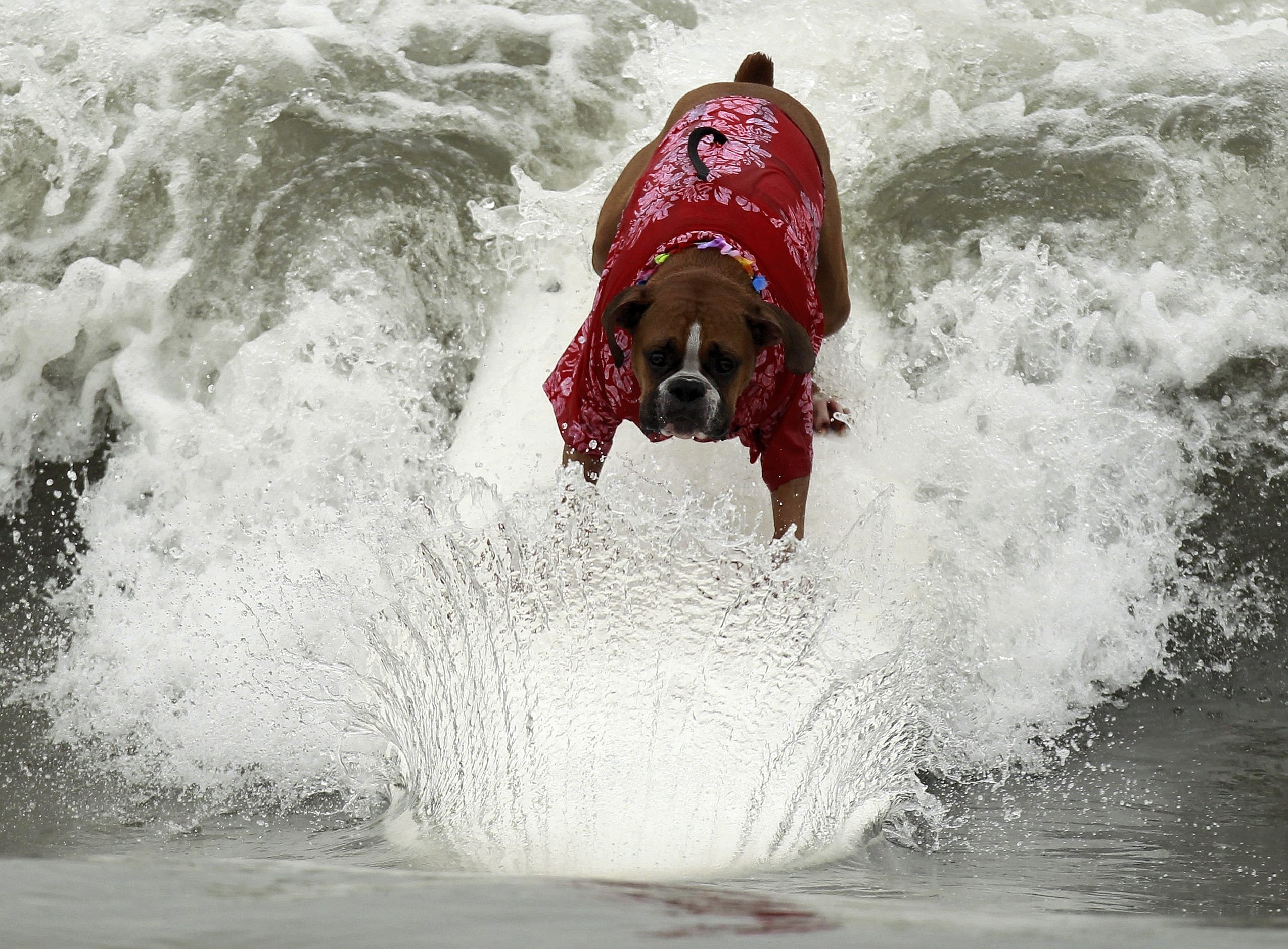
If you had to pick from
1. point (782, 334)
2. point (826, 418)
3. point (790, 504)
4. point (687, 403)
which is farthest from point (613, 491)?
point (826, 418)

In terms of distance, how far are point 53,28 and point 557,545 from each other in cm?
360

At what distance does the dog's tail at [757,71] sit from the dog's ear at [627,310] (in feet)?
4.10

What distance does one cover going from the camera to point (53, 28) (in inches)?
195

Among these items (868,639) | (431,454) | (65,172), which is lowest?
(868,639)

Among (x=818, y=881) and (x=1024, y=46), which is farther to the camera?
(x=1024, y=46)

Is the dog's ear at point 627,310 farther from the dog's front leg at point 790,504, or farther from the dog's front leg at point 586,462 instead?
the dog's front leg at point 790,504

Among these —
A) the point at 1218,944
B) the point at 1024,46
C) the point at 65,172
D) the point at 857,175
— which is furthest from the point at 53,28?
the point at 1218,944

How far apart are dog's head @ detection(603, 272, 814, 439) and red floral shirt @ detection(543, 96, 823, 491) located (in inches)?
3.7

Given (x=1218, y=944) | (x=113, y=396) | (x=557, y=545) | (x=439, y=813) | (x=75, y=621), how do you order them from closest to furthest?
(x=1218, y=944) → (x=439, y=813) → (x=557, y=545) → (x=75, y=621) → (x=113, y=396)

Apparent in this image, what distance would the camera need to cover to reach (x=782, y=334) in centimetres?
277

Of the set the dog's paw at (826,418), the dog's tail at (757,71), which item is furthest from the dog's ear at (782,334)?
the dog's tail at (757,71)

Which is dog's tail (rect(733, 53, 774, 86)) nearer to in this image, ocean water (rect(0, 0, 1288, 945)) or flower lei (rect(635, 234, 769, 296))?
ocean water (rect(0, 0, 1288, 945))

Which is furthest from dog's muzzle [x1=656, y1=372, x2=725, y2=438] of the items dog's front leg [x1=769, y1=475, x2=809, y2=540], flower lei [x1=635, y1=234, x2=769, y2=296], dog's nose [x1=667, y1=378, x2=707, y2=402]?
dog's front leg [x1=769, y1=475, x2=809, y2=540]

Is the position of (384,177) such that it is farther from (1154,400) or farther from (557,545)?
(1154,400)
